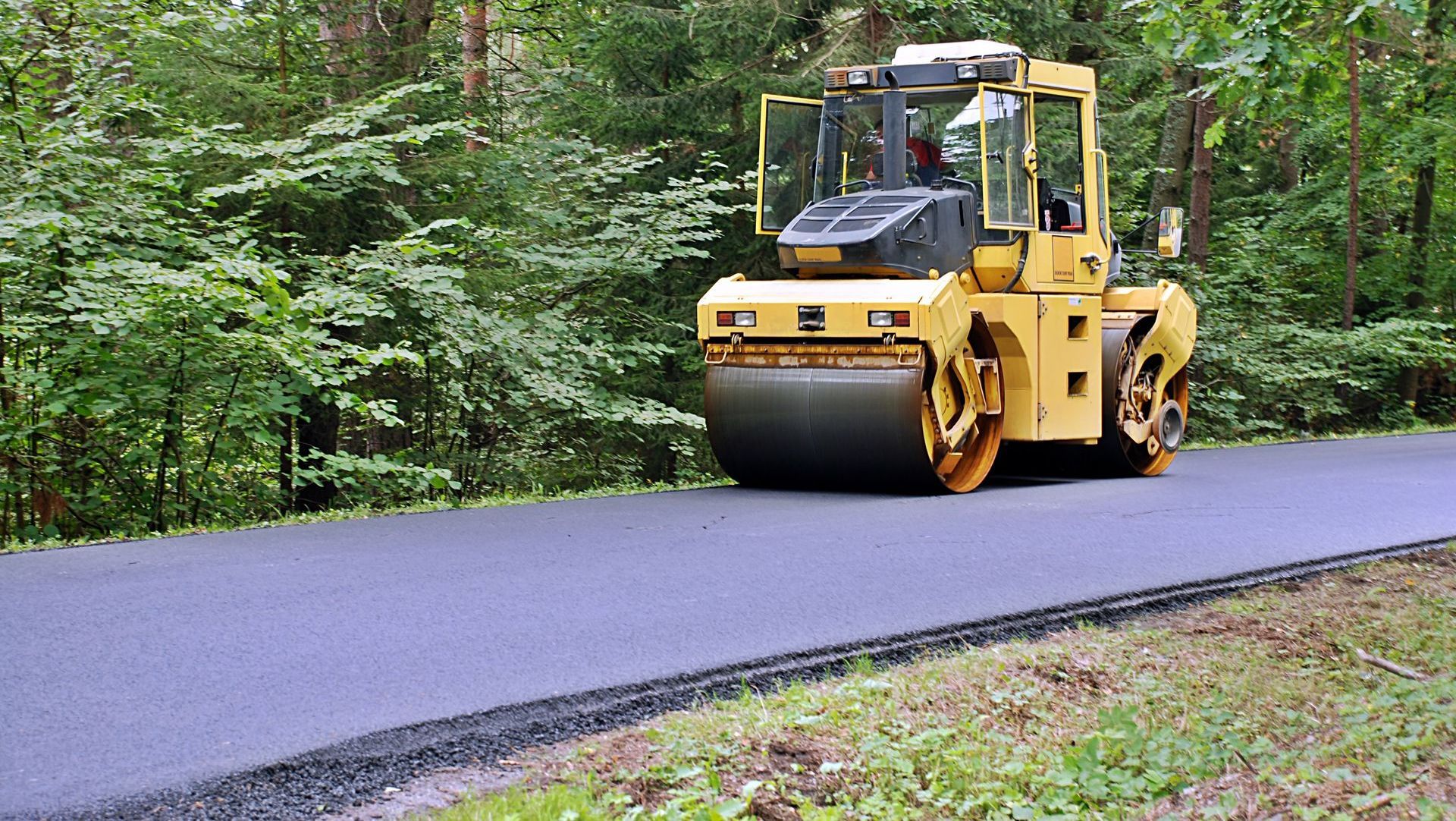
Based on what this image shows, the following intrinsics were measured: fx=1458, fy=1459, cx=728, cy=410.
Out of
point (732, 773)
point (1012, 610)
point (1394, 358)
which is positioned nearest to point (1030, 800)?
point (732, 773)

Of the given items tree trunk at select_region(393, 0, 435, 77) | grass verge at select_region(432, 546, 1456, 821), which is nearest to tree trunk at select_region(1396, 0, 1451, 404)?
tree trunk at select_region(393, 0, 435, 77)

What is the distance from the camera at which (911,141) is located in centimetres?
1079

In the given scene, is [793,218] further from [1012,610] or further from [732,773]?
[732,773]

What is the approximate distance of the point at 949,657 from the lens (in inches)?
212

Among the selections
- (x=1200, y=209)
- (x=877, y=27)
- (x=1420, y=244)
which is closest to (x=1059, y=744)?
(x=877, y=27)

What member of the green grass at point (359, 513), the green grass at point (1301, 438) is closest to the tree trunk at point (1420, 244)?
the green grass at point (1301, 438)

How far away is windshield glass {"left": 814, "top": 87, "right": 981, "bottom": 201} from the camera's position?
10.7m

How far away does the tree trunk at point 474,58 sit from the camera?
13560mm

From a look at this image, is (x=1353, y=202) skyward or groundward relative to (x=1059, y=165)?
skyward

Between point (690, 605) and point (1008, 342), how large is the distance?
5395 mm

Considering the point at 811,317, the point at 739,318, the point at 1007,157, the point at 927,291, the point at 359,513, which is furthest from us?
the point at 1007,157

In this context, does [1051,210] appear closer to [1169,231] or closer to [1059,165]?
[1059,165]

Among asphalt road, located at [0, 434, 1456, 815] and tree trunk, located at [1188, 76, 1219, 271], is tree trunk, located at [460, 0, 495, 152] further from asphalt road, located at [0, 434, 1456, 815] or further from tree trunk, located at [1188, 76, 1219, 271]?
tree trunk, located at [1188, 76, 1219, 271]

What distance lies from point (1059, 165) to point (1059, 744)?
776 cm
